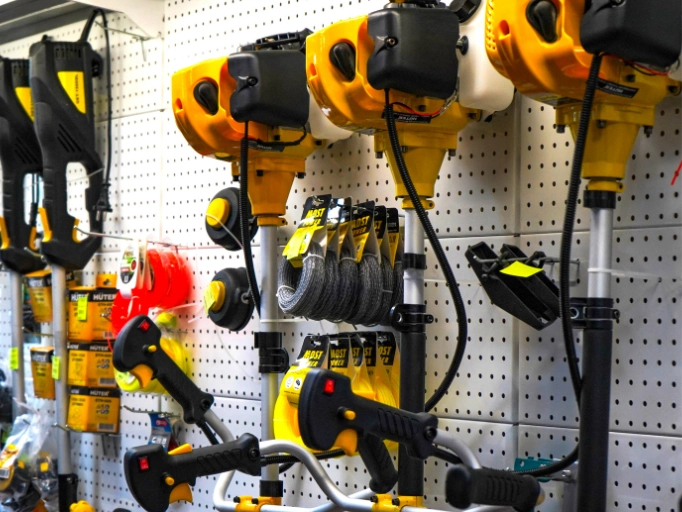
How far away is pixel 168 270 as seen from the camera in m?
3.00

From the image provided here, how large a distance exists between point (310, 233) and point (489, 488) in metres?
0.82

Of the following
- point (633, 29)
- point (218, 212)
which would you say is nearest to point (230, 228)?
point (218, 212)

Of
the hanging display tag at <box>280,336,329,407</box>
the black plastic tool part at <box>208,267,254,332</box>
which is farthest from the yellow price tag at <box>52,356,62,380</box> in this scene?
the hanging display tag at <box>280,336,329,407</box>

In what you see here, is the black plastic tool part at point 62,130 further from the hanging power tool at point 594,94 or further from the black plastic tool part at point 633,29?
the black plastic tool part at point 633,29

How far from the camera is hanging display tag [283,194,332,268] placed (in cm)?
218

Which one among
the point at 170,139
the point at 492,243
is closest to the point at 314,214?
the point at 492,243

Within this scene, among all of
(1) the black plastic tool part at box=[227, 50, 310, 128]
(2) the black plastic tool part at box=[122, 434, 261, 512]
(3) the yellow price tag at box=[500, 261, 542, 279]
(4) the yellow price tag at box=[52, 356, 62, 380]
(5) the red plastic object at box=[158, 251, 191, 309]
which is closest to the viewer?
(2) the black plastic tool part at box=[122, 434, 261, 512]

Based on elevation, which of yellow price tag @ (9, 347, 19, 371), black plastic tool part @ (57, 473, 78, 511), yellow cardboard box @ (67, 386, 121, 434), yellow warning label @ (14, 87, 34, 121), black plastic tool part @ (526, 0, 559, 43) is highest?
yellow warning label @ (14, 87, 34, 121)

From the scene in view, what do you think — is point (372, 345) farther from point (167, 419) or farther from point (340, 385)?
point (167, 419)

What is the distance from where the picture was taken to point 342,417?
4.87 feet

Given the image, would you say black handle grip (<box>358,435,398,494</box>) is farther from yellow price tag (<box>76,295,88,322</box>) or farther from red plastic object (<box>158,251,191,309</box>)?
yellow price tag (<box>76,295,88,322</box>)

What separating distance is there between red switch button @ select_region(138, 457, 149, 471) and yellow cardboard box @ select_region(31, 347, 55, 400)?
1841 millimetres

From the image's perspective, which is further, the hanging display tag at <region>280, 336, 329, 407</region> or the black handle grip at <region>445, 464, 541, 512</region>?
the hanging display tag at <region>280, 336, 329, 407</region>

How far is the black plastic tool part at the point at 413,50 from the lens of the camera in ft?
5.92
